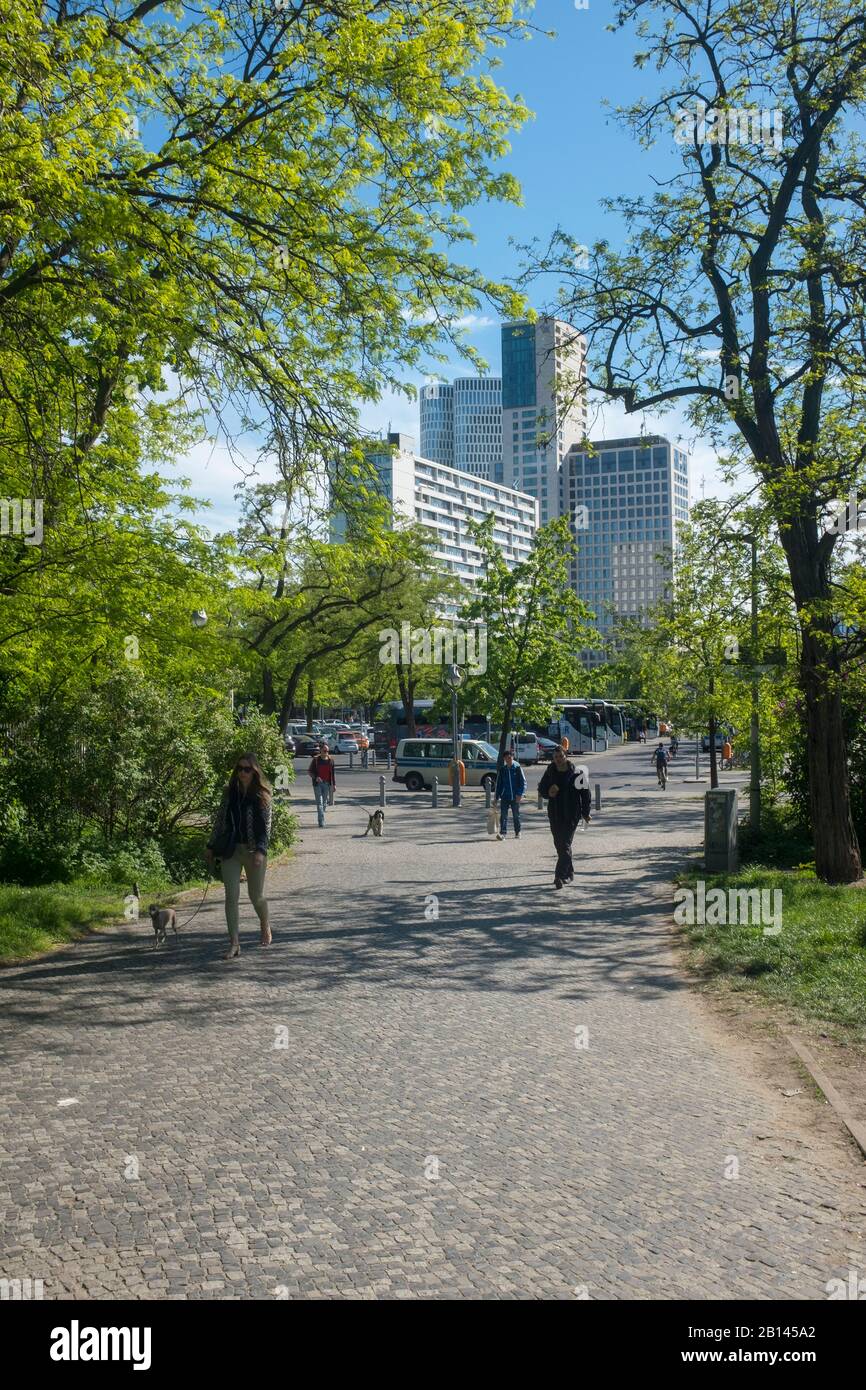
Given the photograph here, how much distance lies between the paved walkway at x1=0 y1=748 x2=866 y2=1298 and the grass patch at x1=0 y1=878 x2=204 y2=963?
16.0 inches

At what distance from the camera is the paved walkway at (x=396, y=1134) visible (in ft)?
13.0

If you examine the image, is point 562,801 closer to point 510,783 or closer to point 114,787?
point 114,787

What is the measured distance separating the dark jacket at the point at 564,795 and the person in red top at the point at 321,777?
12225 millimetres

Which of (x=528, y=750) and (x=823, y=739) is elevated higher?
(x=823, y=739)

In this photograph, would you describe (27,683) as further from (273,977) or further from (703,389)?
(703,389)

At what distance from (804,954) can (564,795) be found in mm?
5109

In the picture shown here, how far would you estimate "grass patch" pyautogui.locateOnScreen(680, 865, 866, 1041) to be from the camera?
8.09 meters

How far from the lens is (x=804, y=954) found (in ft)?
31.2

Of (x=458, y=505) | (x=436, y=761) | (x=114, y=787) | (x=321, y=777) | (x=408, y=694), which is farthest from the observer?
(x=458, y=505)

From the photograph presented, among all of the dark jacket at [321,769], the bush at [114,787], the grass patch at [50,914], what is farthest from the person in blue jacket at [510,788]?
the grass patch at [50,914]

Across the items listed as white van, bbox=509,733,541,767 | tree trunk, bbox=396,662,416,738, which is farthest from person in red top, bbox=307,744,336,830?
white van, bbox=509,733,541,767

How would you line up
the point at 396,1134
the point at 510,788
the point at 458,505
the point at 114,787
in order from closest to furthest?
1. the point at 396,1134
2. the point at 114,787
3. the point at 510,788
4. the point at 458,505

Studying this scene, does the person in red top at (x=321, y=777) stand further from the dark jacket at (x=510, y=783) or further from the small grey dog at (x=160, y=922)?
the small grey dog at (x=160, y=922)

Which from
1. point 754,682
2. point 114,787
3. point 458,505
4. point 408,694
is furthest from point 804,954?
point 458,505
